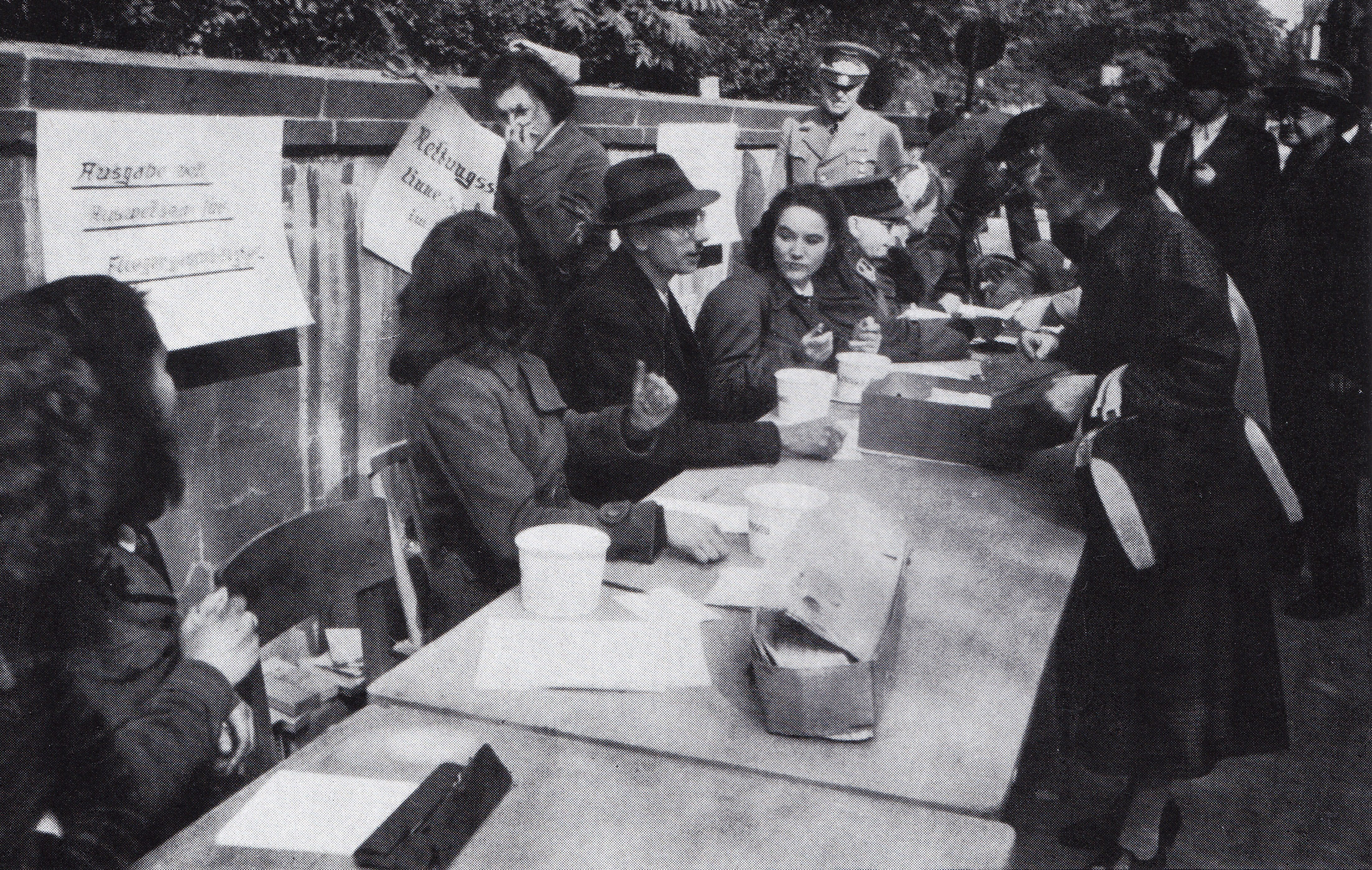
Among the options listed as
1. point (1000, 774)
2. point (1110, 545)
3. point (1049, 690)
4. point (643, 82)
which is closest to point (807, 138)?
point (643, 82)

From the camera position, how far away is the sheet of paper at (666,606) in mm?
2158

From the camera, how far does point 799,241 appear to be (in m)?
4.26

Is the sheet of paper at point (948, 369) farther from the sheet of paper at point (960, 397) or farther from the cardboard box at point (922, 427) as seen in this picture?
the cardboard box at point (922, 427)

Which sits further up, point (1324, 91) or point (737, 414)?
point (1324, 91)

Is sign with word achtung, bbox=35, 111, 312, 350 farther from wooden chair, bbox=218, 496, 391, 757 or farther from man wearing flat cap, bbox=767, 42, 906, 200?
man wearing flat cap, bbox=767, 42, 906, 200

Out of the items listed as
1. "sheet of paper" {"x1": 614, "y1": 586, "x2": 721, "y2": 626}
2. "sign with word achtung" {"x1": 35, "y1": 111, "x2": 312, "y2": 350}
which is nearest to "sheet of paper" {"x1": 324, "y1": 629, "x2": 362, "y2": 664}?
"sign with word achtung" {"x1": 35, "y1": 111, "x2": 312, "y2": 350}

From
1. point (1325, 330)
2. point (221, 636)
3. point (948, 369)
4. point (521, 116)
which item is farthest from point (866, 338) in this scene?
point (221, 636)

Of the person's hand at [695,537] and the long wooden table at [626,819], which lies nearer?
the long wooden table at [626,819]

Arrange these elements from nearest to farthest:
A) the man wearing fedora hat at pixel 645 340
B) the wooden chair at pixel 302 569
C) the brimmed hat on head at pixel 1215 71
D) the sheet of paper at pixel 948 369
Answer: the wooden chair at pixel 302 569 → the man wearing fedora hat at pixel 645 340 → the sheet of paper at pixel 948 369 → the brimmed hat on head at pixel 1215 71

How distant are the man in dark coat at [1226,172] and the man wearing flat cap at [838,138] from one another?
1689 millimetres

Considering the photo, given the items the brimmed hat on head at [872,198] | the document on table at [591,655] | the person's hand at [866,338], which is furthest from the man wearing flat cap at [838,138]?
the document on table at [591,655]

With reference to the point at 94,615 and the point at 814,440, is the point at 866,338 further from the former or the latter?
the point at 94,615

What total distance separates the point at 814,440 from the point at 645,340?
568 millimetres

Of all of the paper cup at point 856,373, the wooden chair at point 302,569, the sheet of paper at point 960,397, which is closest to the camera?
the wooden chair at point 302,569
